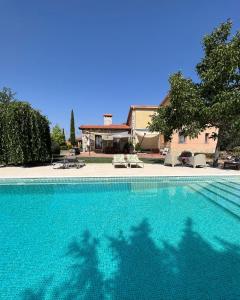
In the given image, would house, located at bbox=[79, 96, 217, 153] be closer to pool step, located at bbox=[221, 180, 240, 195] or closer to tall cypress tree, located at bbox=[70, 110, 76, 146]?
tall cypress tree, located at bbox=[70, 110, 76, 146]

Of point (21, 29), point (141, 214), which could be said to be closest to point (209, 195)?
point (141, 214)

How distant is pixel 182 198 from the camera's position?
31.1 feet

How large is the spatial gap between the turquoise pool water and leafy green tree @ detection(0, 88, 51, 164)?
7.88 metres

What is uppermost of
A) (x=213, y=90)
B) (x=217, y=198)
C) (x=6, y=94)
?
(x=6, y=94)

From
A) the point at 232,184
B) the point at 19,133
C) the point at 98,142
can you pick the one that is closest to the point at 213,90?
the point at 232,184

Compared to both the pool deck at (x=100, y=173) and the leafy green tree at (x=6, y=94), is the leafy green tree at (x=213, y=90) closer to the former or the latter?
the pool deck at (x=100, y=173)

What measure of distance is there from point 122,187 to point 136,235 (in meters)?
5.45

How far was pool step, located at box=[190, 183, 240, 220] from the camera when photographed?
7.79 meters

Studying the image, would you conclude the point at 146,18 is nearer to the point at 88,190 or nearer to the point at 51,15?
the point at 51,15

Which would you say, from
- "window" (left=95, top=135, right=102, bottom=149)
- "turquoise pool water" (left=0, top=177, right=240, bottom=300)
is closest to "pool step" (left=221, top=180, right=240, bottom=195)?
"turquoise pool water" (left=0, top=177, right=240, bottom=300)

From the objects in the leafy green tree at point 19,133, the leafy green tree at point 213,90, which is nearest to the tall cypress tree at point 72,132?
the leafy green tree at point 19,133

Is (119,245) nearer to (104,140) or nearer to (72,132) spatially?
(104,140)

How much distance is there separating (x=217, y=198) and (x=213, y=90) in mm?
11334

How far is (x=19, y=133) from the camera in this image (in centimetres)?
1705
